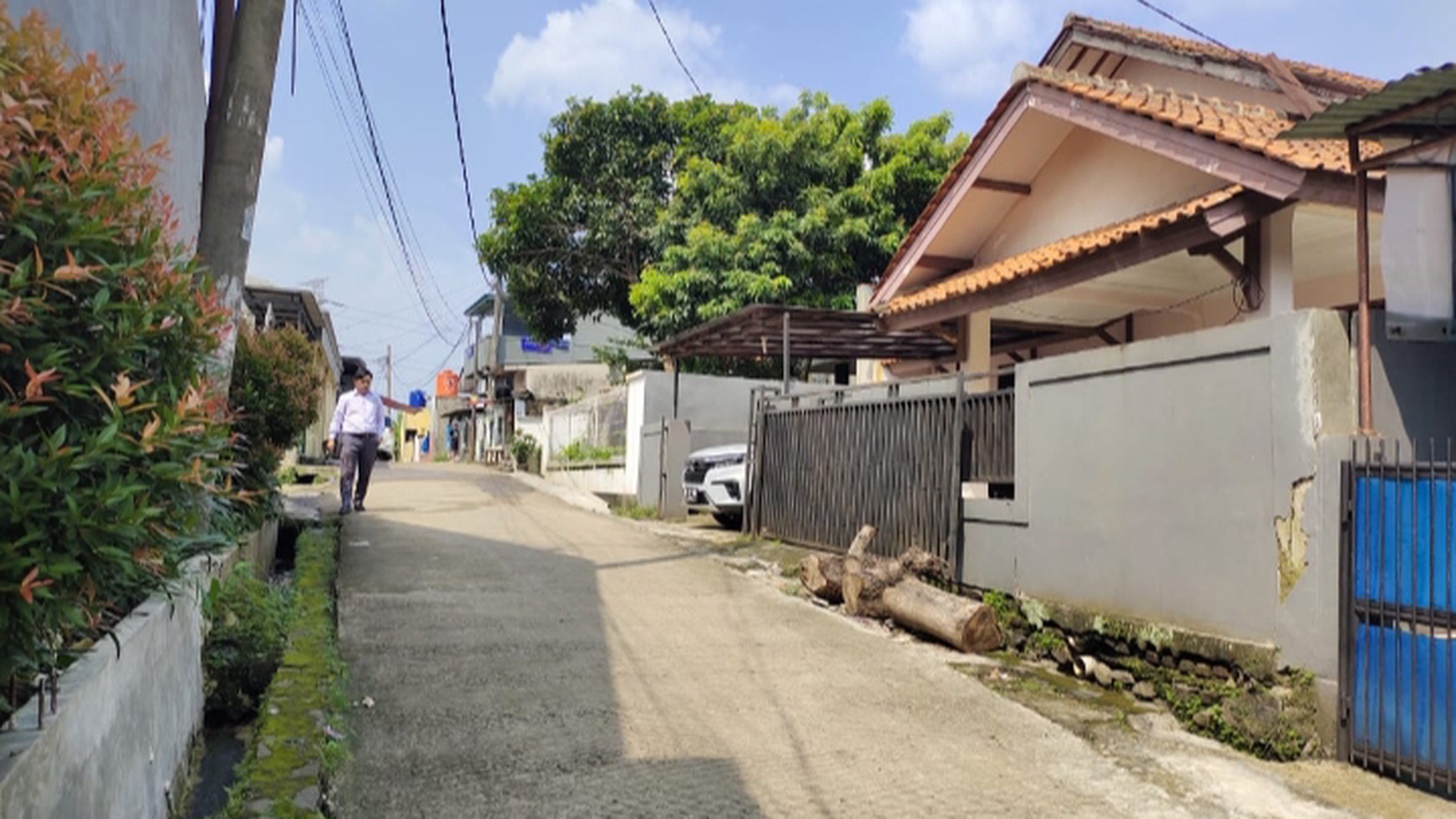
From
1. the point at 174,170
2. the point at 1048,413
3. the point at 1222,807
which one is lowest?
the point at 1222,807

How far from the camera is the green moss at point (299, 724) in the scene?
134 inches

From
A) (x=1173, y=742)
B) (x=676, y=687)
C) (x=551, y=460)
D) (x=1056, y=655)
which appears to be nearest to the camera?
(x=1173, y=742)

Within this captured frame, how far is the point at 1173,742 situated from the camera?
499cm

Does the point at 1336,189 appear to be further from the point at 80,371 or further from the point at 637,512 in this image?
the point at 637,512

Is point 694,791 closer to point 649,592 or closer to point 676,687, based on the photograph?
point 676,687

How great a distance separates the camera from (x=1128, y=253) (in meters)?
7.42

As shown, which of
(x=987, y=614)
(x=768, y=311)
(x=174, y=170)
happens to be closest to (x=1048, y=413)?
(x=987, y=614)

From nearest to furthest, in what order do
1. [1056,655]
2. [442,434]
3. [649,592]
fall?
[1056,655]
[649,592]
[442,434]

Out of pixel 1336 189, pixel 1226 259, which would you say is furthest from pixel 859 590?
pixel 1336 189

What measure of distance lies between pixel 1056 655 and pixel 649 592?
3167mm

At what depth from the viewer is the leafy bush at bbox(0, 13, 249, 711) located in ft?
6.30

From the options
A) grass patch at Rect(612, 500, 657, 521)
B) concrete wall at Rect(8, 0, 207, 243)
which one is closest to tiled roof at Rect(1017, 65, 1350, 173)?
concrete wall at Rect(8, 0, 207, 243)

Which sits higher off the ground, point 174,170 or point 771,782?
point 174,170

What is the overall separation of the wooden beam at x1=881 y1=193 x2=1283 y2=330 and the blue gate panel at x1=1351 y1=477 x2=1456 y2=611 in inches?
103
